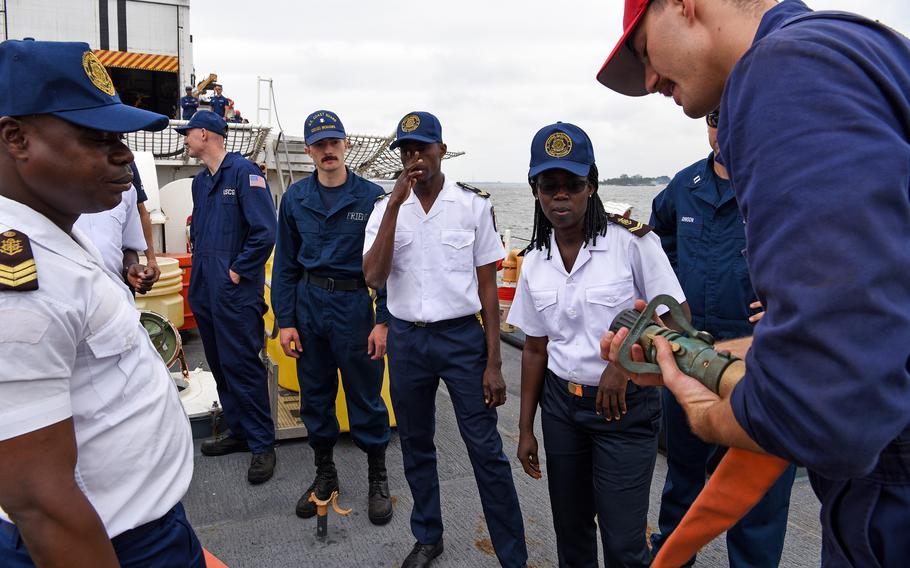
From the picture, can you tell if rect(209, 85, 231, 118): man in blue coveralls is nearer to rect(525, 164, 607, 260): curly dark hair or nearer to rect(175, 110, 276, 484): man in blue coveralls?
rect(175, 110, 276, 484): man in blue coveralls

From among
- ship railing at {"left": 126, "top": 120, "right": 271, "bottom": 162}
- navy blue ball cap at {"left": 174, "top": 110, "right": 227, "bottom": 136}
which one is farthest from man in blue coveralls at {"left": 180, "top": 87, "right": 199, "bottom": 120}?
navy blue ball cap at {"left": 174, "top": 110, "right": 227, "bottom": 136}

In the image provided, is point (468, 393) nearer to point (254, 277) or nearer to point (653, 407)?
point (653, 407)

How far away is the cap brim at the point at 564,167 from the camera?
7.38 feet

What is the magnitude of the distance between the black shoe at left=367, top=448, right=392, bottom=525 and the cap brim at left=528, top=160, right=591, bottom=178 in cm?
198

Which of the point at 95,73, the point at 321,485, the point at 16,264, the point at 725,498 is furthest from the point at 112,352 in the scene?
the point at 321,485

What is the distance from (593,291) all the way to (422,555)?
152 cm

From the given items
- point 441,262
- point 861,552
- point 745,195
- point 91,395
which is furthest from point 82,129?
point 441,262

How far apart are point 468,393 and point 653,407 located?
89 cm

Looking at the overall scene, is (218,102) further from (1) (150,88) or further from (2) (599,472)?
(2) (599,472)

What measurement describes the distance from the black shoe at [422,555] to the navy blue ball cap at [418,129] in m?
1.91

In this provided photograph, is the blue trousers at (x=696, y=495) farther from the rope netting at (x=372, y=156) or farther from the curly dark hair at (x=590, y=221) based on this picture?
the rope netting at (x=372, y=156)

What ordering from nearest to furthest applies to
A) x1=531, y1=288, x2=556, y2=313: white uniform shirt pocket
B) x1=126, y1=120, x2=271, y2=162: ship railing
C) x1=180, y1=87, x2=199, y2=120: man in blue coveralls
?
x1=531, y1=288, x2=556, y2=313: white uniform shirt pocket
x1=126, y1=120, x2=271, y2=162: ship railing
x1=180, y1=87, x2=199, y2=120: man in blue coveralls

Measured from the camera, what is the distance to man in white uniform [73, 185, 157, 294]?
3.60m

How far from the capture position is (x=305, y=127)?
3615 mm
